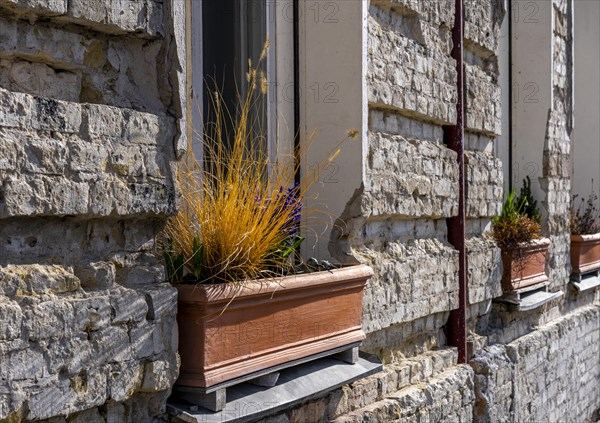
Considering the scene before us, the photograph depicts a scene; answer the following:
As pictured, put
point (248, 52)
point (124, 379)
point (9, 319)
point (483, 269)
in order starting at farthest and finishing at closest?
1. point (483, 269)
2. point (248, 52)
3. point (124, 379)
4. point (9, 319)

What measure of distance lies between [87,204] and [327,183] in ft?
6.27

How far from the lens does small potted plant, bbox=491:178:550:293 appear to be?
6859 mm

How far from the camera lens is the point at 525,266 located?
7.04m

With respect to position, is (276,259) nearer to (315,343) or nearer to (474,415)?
(315,343)

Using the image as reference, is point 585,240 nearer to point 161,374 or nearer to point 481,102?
point 481,102

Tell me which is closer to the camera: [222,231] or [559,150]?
[222,231]

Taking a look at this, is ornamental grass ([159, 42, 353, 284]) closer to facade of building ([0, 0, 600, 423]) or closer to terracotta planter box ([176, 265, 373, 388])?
terracotta planter box ([176, 265, 373, 388])

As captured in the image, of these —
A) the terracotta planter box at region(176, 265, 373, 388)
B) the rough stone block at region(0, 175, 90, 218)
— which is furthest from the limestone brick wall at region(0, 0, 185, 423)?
the terracotta planter box at region(176, 265, 373, 388)

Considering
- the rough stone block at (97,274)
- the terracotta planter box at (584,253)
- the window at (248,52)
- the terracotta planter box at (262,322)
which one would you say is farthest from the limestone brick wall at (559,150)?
the rough stone block at (97,274)

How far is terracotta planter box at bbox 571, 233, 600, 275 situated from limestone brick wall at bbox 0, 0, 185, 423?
6125 mm

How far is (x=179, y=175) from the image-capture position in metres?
3.46

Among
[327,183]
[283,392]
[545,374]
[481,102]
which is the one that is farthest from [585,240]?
[283,392]

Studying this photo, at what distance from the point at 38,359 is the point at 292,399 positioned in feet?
4.19

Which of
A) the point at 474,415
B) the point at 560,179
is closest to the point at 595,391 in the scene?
the point at 560,179
